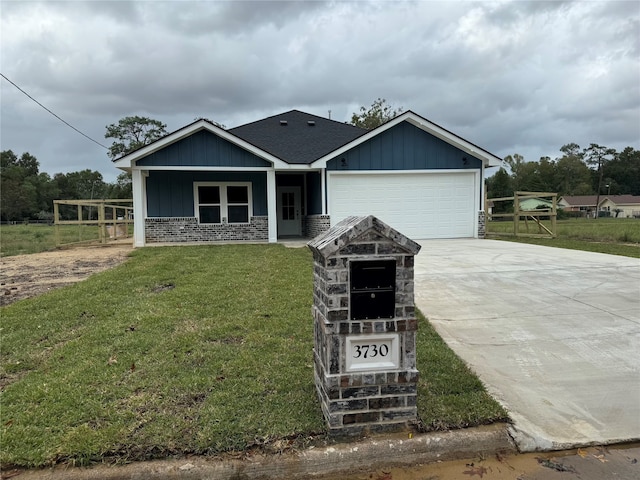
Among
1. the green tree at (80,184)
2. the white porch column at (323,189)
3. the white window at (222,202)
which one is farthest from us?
the green tree at (80,184)

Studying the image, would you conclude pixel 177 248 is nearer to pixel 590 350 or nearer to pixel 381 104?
pixel 590 350

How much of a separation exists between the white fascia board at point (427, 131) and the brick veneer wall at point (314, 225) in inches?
71.0

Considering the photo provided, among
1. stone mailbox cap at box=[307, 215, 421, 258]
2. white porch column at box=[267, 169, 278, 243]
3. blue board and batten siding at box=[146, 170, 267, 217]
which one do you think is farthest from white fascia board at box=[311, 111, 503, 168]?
stone mailbox cap at box=[307, 215, 421, 258]

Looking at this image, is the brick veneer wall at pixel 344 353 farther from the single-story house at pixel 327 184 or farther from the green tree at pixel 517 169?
the green tree at pixel 517 169

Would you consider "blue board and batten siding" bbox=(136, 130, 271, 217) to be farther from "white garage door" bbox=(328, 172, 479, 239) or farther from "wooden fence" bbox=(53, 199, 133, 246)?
"white garage door" bbox=(328, 172, 479, 239)

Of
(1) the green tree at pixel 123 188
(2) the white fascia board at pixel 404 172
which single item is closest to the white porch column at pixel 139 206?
(2) the white fascia board at pixel 404 172

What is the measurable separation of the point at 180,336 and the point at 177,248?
28.8 ft

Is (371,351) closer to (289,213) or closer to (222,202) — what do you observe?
(222,202)

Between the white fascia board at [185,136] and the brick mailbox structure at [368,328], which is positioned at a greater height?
the white fascia board at [185,136]

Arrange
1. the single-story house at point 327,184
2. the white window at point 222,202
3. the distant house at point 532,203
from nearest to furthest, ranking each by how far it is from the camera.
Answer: the single-story house at point 327,184
the white window at point 222,202
the distant house at point 532,203

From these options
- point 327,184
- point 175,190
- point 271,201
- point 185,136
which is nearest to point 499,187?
point 327,184

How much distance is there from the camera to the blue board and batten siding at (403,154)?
14.9 meters

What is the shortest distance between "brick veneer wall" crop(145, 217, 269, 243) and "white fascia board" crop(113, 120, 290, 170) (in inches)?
87.3

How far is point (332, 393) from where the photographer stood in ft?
9.05
